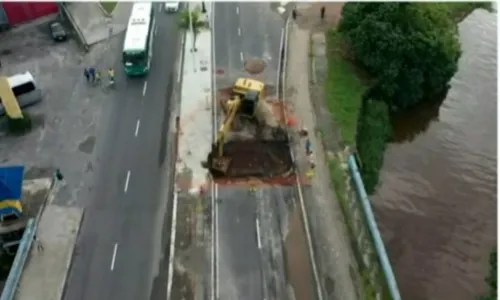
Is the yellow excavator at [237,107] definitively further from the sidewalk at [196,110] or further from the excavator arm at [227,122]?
the sidewalk at [196,110]

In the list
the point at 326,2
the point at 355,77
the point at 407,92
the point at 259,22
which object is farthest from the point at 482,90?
the point at 259,22

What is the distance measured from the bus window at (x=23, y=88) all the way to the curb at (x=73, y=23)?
8144mm

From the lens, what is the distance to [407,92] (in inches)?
2002

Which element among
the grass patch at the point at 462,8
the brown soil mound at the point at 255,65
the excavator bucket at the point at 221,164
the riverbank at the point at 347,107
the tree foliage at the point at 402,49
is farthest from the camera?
the grass patch at the point at 462,8

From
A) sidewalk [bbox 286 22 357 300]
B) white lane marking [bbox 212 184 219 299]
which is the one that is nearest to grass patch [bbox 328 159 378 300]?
sidewalk [bbox 286 22 357 300]

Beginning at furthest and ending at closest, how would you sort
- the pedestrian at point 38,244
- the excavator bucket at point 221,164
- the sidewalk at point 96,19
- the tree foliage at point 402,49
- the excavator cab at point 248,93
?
the sidewalk at point 96,19 → the tree foliage at point 402,49 → the excavator cab at point 248,93 → the excavator bucket at point 221,164 → the pedestrian at point 38,244

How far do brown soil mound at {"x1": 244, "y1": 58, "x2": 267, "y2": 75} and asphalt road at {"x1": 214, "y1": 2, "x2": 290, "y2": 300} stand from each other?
0.39 metres

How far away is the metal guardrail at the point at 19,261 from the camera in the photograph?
33875 millimetres

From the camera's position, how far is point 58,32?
55.5 meters

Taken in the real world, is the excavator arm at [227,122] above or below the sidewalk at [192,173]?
above

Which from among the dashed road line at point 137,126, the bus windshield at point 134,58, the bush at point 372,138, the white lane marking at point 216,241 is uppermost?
the bus windshield at point 134,58

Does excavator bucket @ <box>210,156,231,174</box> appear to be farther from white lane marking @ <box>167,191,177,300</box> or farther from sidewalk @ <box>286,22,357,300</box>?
sidewalk @ <box>286,22,357,300</box>

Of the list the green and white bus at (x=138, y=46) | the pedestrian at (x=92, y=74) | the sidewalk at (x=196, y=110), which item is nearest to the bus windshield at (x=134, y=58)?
the green and white bus at (x=138, y=46)

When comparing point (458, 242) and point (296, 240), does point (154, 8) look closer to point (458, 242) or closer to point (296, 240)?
point (296, 240)
